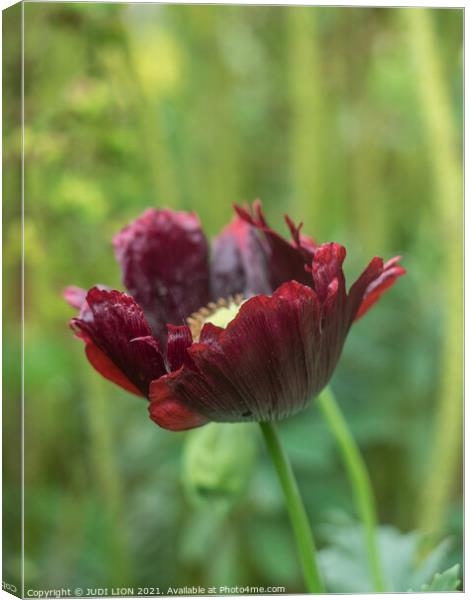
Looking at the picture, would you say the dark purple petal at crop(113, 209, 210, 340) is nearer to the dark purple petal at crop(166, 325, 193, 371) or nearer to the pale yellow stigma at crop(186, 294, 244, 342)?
the pale yellow stigma at crop(186, 294, 244, 342)

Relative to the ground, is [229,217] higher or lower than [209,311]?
higher

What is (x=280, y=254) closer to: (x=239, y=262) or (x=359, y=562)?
(x=239, y=262)

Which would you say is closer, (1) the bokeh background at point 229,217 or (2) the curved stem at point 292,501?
(2) the curved stem at point 292,501

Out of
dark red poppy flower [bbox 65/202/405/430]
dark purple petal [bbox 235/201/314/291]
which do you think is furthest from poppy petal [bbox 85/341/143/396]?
dark purple petal [bbox 235/201/314/291]

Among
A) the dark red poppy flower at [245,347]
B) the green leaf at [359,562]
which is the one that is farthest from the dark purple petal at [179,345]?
the green leaf at [359,562]

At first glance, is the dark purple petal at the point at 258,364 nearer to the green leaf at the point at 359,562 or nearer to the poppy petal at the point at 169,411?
the poppy petal at the point at 169,411

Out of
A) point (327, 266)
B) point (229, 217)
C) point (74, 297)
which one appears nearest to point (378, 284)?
point (327, 266)
